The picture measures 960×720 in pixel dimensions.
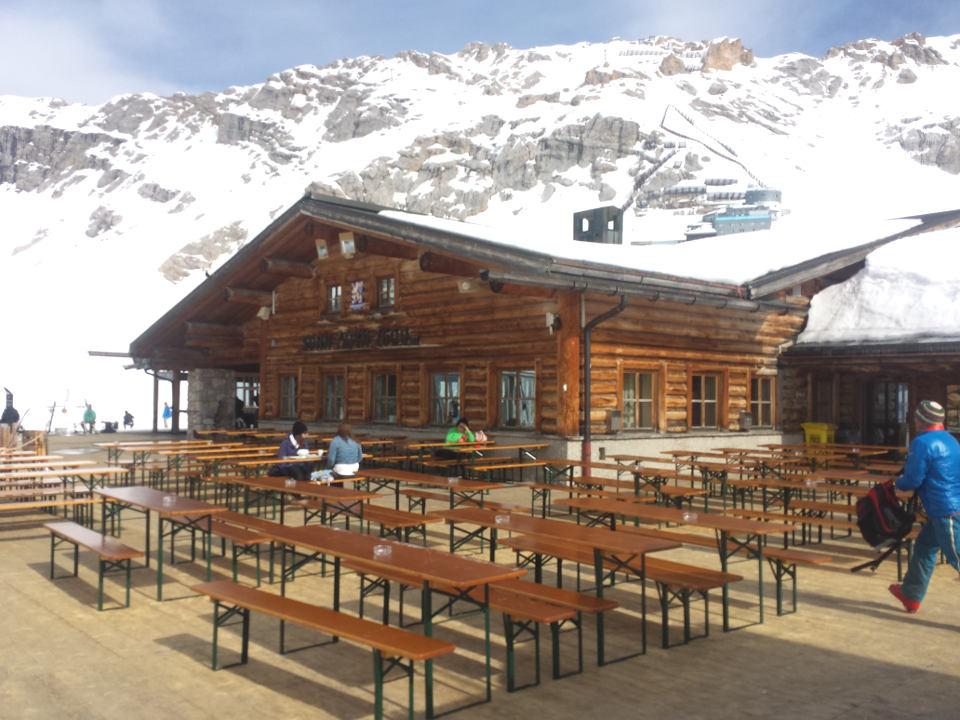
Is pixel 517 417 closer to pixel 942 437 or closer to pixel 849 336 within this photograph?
pixel 849 336

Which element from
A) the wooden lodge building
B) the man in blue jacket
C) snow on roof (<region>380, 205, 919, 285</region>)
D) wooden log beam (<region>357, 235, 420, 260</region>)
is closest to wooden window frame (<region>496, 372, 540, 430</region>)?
the wooden lodge building

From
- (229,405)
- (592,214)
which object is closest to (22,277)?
(229,405)

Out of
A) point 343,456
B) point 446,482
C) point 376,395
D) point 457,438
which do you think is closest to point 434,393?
point 376,395

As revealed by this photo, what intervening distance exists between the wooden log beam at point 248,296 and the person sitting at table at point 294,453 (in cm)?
1005

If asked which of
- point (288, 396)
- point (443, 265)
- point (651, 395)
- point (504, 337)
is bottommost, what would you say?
point (288, 396)

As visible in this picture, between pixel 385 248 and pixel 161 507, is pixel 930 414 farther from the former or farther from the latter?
pixel 385 248

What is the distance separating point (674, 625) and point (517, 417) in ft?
31.7

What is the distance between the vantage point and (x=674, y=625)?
6.23 meters

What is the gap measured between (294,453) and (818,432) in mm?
11738

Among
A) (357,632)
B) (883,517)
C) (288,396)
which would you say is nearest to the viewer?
(357,632)

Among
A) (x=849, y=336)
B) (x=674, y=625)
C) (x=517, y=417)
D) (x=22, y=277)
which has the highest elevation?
(x=22, y=277)

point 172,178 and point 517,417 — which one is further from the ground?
point 172,178

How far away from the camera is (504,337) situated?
1575cm

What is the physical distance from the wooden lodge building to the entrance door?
0.72 metres
